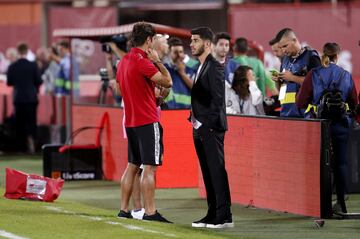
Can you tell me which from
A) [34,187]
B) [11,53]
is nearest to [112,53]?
[34,187]

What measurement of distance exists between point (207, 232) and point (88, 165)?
6.61 metres

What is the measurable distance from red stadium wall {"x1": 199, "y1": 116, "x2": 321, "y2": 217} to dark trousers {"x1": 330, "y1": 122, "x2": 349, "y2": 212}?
32 centimetres

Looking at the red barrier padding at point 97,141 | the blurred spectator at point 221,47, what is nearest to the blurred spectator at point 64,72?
the red barrier padding at point 97,141

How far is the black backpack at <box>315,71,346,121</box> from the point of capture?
13391 mm

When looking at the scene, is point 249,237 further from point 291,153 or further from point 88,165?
point 88,165

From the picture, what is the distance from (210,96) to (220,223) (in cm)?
124

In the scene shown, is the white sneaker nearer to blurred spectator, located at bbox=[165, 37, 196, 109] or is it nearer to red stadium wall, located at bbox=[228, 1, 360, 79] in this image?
blurred spectator, located at bbox=[165, 37, 196, 109]

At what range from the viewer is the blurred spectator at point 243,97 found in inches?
627

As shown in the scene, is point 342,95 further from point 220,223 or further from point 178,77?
point 178,77

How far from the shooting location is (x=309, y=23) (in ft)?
93.3

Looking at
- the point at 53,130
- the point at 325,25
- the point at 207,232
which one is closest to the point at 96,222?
the point at 207,232

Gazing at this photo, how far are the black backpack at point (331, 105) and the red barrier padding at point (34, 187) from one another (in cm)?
331

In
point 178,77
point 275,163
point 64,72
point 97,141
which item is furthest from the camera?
point 64,72

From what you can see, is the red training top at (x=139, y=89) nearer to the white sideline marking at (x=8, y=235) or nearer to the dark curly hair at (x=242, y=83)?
the white sideline marking at (x=8, y=235)
